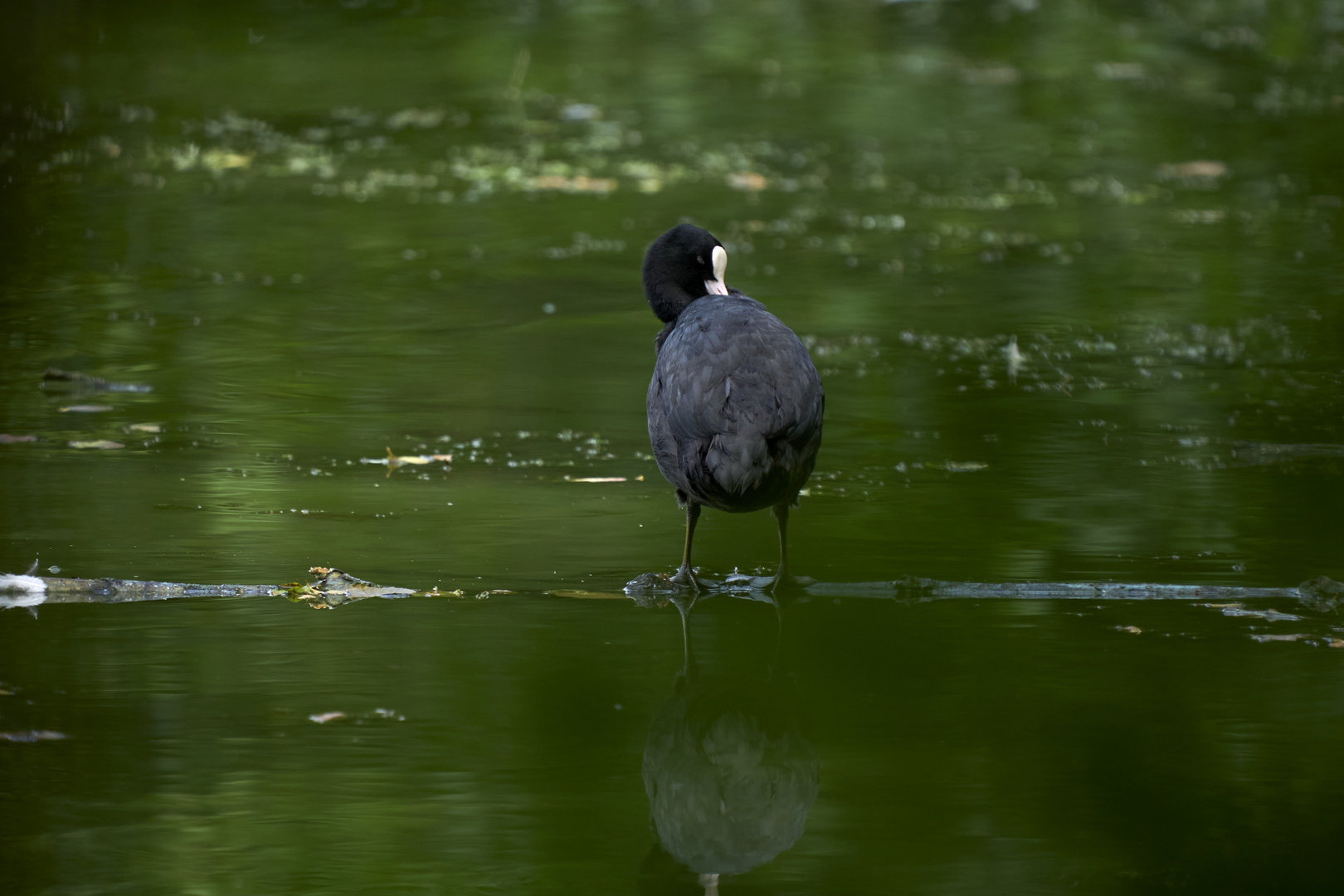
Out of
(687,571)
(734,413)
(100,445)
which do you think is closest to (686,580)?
(687,571)

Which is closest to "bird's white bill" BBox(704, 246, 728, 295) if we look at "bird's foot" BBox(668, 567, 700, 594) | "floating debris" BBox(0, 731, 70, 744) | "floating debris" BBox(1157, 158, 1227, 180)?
"bird's foot" BBox(668, 567, 700, 594)

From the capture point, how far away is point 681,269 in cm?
680

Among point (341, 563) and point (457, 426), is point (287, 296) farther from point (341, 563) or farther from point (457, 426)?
point (341, 563)

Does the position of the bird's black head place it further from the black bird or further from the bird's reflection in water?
the bird's reflection in water

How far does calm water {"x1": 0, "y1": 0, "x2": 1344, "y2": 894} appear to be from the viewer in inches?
149

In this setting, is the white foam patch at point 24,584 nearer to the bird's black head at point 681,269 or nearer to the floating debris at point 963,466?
the bird's black head at point 681,269

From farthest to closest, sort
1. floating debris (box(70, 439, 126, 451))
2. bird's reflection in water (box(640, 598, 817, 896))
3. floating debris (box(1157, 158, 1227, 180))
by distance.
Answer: floating debris (box(1157, 158, 1227, 180)) < floating debris (box(70, 439, 126, 451)) < bird's reflection in water (box(640, 598, 817, 896))

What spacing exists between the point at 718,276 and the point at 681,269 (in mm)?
149

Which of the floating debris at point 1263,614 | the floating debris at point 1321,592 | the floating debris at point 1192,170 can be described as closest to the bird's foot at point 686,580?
the floating debris at point 1263,614

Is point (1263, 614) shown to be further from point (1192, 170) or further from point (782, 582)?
point (1192, 170)

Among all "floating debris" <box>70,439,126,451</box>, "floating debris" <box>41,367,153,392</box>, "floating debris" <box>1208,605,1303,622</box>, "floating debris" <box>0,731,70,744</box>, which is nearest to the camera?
"floating debris" <box>0,731,70,744</box>

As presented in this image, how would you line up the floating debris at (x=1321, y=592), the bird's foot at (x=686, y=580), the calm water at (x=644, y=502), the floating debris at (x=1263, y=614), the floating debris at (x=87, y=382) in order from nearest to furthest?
the calm water at (x=644, y=502)
the floating debris at (x=1263, y=614)
the floating debris at (x=1321, y=592)
the bird's foot at (x=686, y=580)
the floating debris at (x=87, y=382)

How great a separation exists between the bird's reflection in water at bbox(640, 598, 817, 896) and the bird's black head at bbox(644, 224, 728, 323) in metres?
2.36

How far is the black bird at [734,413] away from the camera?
5254mm
